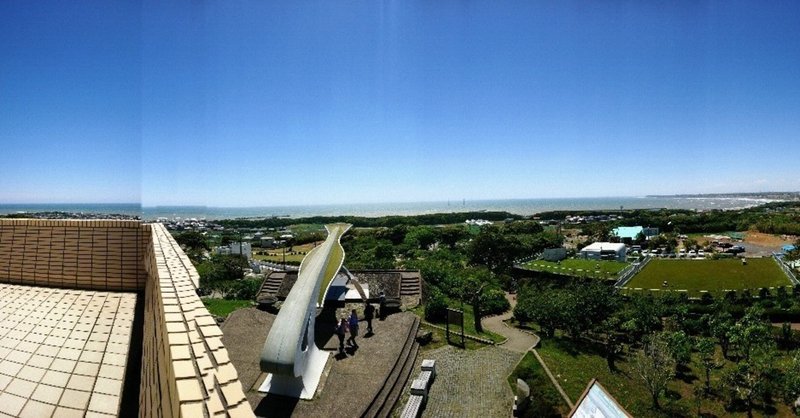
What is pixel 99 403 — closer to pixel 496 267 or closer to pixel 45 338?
pixel 45 338

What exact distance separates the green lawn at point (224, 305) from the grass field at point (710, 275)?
19.7m

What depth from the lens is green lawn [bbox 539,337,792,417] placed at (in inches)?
378

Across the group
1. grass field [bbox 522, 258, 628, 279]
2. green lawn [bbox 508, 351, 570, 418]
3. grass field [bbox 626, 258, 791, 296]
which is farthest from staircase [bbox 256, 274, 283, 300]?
grass field [bbox 626, 258, 791, 296]

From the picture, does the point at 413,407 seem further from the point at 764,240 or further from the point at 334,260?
the point at 764,240

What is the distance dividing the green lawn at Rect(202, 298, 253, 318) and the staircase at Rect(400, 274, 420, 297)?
18.2ft

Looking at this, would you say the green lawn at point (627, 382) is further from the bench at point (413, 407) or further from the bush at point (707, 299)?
the bush at point (707, 299)

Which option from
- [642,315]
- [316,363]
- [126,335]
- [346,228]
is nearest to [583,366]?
[642,315]

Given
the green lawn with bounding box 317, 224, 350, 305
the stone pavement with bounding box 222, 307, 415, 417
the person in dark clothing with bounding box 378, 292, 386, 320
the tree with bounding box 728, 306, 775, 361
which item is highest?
the green lawn with bounding box 317, 224, 350, 305

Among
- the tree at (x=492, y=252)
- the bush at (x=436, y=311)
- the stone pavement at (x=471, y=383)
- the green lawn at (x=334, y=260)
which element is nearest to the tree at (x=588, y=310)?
the stone pavement at (x=471, y=383)

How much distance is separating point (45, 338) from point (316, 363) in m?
5.55

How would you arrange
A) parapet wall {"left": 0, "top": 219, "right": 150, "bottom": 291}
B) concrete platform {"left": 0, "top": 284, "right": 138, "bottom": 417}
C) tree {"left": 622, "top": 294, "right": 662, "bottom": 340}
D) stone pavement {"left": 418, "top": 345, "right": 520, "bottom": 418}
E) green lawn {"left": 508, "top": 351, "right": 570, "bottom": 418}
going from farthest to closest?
tree {"left": 622, "top": 294, "right": 662, "bottom": 340}, stone pavement {"left": 418, "top": 345, "right": 520, "bottom": 418}, green lawn {"left": 508, "top": 351, "right": 570, "bottom": 418}, parapet wall {"left": 0, "top": 219, "right": 150, "bottom": 291}, concrete platform {"left": 0, "top": 284, "right": 138, "bottom": 417}

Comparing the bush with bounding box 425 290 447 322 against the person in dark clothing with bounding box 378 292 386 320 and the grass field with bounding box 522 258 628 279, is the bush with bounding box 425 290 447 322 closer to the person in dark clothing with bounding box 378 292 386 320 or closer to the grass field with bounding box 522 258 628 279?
the person in dark clothing with bounding box 378 292 386 320

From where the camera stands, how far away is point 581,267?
28.8 metres

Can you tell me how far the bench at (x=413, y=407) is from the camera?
7839mm
